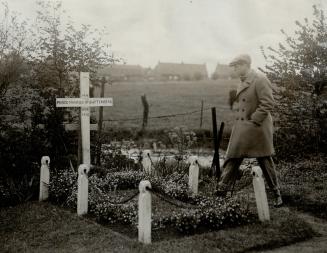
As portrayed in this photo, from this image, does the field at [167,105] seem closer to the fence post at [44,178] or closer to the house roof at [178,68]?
the fence post at [44,178]

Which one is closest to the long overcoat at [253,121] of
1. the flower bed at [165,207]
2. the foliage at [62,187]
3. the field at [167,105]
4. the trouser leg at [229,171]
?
the trouser leg at [229,171]

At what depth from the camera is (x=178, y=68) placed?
102m

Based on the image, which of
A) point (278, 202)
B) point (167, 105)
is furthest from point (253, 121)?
point (167, 105)

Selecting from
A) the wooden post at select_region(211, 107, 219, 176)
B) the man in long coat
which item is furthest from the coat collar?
the wooden post at select_region(211, 107, 219, 176)

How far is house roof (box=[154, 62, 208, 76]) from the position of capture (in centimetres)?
10090

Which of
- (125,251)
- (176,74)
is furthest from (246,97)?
(176,74)

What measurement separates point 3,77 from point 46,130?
2342 mm

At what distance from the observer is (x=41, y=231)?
23.6 ft

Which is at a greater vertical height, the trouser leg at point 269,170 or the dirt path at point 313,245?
the trouser leg at point 269,170

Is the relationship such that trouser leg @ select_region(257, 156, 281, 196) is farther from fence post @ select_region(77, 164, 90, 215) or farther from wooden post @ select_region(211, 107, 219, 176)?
fence post @ select_region(77, 164, 90, 215)

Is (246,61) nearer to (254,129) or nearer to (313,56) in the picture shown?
(254,129)

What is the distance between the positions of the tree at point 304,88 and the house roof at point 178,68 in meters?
88.5

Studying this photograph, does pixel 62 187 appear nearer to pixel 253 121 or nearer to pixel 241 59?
pixel 253 121

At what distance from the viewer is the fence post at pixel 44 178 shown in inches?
350
